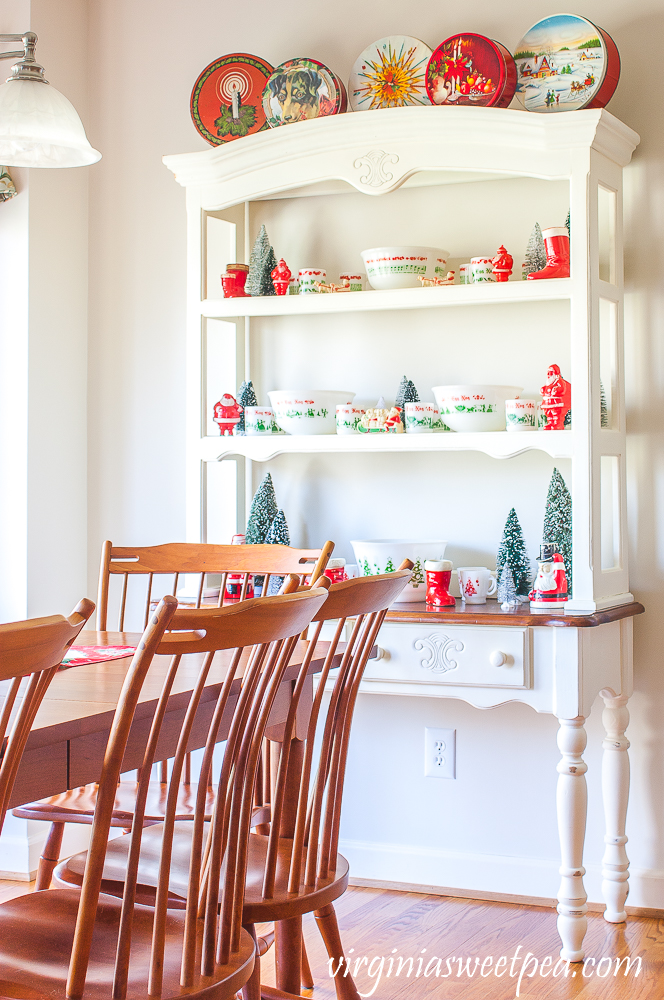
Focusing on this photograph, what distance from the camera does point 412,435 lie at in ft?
8.32

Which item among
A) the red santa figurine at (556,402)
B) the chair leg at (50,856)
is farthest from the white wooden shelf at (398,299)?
the chair leg at (50,856)

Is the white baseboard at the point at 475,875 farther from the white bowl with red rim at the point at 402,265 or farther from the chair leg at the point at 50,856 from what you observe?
the white bowl with red rim at the point at 402,265

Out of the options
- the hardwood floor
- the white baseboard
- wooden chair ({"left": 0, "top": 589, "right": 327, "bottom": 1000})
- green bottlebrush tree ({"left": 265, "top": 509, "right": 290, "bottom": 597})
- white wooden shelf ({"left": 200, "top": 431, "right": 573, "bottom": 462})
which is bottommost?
the hardwood floor

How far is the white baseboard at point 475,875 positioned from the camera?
2.54 m

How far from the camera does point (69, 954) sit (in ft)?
3.88

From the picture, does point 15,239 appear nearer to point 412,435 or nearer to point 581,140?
point 412,435

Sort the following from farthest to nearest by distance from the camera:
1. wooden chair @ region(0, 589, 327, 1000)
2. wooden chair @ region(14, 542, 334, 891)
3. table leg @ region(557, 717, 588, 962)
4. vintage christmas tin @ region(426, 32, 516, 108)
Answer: vintage christmas tin @ region(426, 32, 516, 108) → table leg @ region(557, 717, 588, 962) → wooden chair @ region(14, 542, 334, 891) → wooden chair @ region(0, 589, 327, 1000)

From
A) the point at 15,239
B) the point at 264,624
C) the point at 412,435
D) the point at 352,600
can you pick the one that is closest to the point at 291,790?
the point at 352,600

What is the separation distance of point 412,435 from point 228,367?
0.74m

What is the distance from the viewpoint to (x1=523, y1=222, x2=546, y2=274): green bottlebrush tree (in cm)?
255

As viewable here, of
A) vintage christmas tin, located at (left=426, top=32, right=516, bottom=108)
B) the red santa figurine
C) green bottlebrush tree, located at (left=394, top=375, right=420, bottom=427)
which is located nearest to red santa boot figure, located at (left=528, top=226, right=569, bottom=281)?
the red santa figurine

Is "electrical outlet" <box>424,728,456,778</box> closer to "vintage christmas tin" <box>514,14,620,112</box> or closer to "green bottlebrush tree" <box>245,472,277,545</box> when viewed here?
"green bottlebrush tree" <box>245,472,277,545</box>

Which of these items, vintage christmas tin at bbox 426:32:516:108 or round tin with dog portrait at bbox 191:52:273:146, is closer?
vintage christmas tin at bbox 426:32:516:108

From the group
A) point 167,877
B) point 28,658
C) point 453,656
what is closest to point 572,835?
point 453,656
